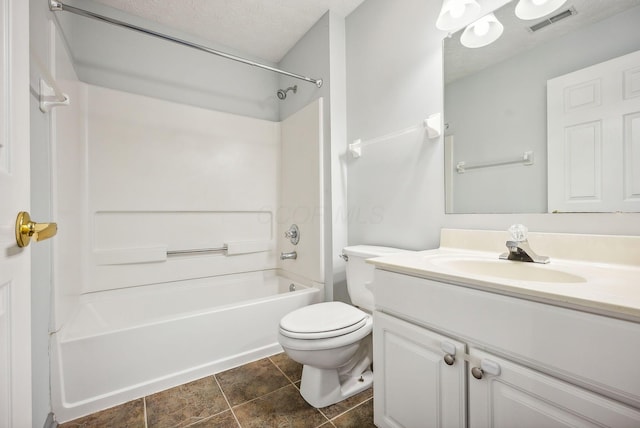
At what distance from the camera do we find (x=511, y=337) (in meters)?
0.69

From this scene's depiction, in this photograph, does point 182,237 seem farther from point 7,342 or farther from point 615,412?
point 615,412

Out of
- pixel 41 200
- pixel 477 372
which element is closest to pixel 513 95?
pixel 477 372

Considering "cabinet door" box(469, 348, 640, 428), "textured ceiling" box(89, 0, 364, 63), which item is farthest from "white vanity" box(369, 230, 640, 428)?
"textured ceiling" box(89, 0, 364, 63)

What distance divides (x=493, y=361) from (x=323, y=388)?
0.86m

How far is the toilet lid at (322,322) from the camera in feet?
3.99

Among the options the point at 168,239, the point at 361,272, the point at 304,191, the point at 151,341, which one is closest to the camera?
the point at 151,341

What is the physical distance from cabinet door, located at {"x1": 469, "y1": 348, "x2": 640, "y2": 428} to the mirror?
68 centimetres

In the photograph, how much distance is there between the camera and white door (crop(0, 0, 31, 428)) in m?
0.46

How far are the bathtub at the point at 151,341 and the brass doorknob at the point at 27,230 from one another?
1058mm

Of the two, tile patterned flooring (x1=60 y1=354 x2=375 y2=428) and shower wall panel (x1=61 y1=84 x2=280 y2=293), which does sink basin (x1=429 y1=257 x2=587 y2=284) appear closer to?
tile patterned flooring (x1=60 y1=354 x2=375 y2=428)

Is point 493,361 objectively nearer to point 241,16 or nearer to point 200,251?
point 200,251

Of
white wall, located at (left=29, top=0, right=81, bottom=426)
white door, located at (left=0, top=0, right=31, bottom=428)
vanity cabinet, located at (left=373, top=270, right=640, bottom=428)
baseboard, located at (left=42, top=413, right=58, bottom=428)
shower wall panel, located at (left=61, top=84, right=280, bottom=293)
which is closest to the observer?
white door, located at (left=0, top=0, right=31, bottom=428)

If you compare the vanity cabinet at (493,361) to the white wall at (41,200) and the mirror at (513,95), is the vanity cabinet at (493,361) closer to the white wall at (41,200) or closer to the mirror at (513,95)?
the mirror at (513,95)

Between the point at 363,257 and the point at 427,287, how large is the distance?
25.5 inches
